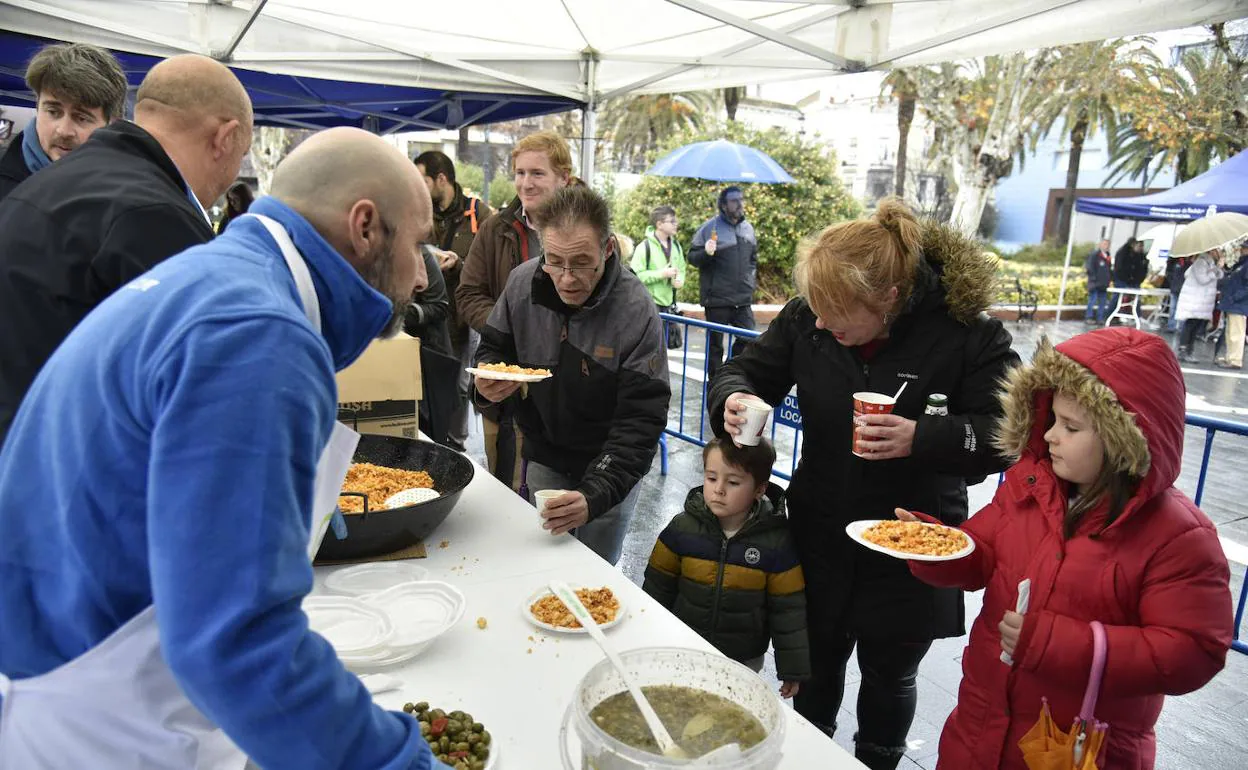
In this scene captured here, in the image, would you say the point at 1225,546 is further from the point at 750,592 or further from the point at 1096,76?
the point at 1096,76

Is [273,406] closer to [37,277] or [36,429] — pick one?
[36,429]

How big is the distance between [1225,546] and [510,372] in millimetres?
4844

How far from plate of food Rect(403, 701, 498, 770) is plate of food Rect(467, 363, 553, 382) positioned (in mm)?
1138

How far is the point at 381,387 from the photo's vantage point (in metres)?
3.03

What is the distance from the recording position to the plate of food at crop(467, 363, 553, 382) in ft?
8.14

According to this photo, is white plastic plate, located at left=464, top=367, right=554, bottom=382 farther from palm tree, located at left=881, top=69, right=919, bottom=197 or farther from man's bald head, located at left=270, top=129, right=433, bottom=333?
palm tree, located at left=881, top=69, right=919, bottom=197

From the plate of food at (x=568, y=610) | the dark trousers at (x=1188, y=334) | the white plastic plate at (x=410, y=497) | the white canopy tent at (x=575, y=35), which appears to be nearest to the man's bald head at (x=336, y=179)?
the plate of food at (x=568, y=610)

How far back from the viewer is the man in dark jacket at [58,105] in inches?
122

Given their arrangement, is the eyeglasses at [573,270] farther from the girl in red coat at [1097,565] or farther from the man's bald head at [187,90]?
the girl in red coat at [1097,565]

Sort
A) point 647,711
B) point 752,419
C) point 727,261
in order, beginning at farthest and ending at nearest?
point 727,261 < point 752,419 < point 647,711

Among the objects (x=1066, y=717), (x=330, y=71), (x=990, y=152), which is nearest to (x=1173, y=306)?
(x=990, y=152)

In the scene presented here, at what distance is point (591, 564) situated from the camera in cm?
227

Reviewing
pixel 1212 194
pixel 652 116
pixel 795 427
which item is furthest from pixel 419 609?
pixel 652 116

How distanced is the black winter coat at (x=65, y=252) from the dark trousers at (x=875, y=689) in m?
2.09
